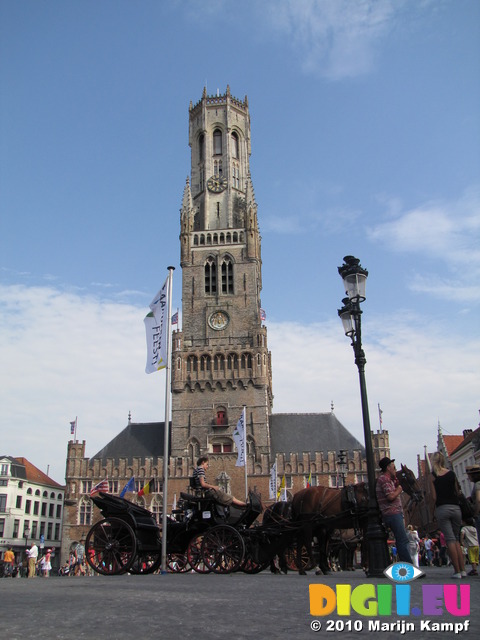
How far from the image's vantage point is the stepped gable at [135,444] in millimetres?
52594

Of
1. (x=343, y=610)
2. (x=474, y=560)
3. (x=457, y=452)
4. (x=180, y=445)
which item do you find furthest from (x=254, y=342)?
(x=343, y=610)

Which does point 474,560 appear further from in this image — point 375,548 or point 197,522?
point 197,522

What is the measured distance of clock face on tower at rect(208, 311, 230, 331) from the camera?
53531mm

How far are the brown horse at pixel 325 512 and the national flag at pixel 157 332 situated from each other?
6.63 m

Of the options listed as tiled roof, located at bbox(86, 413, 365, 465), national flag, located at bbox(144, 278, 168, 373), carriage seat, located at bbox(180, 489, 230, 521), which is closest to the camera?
carriage seat, located at bbox(180, 489, 230, 521)

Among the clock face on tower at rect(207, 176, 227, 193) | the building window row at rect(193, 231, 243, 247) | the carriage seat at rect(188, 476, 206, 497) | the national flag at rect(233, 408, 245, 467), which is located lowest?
the carriage seat at rect(188, 476, 206, 497)

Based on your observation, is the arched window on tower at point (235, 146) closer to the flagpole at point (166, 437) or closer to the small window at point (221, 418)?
the small window at point (221, 418)

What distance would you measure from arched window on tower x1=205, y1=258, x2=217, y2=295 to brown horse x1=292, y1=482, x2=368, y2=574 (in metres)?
42.8

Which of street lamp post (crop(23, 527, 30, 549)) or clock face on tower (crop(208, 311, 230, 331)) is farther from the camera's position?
street lamp post (crop(23, 527, 30, 549))

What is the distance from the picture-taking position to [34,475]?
6650 centimetres

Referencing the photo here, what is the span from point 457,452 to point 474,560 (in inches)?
1598

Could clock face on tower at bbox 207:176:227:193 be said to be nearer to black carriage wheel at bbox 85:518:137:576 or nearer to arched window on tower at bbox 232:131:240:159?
arched window on tower at bbox 232:131:240:159

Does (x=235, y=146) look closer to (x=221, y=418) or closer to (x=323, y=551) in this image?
A: (x=221, y=418)

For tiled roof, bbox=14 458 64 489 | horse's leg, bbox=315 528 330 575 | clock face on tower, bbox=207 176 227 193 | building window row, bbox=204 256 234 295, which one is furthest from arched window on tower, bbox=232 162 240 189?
horse's leg, bbox=315 528 330 575
